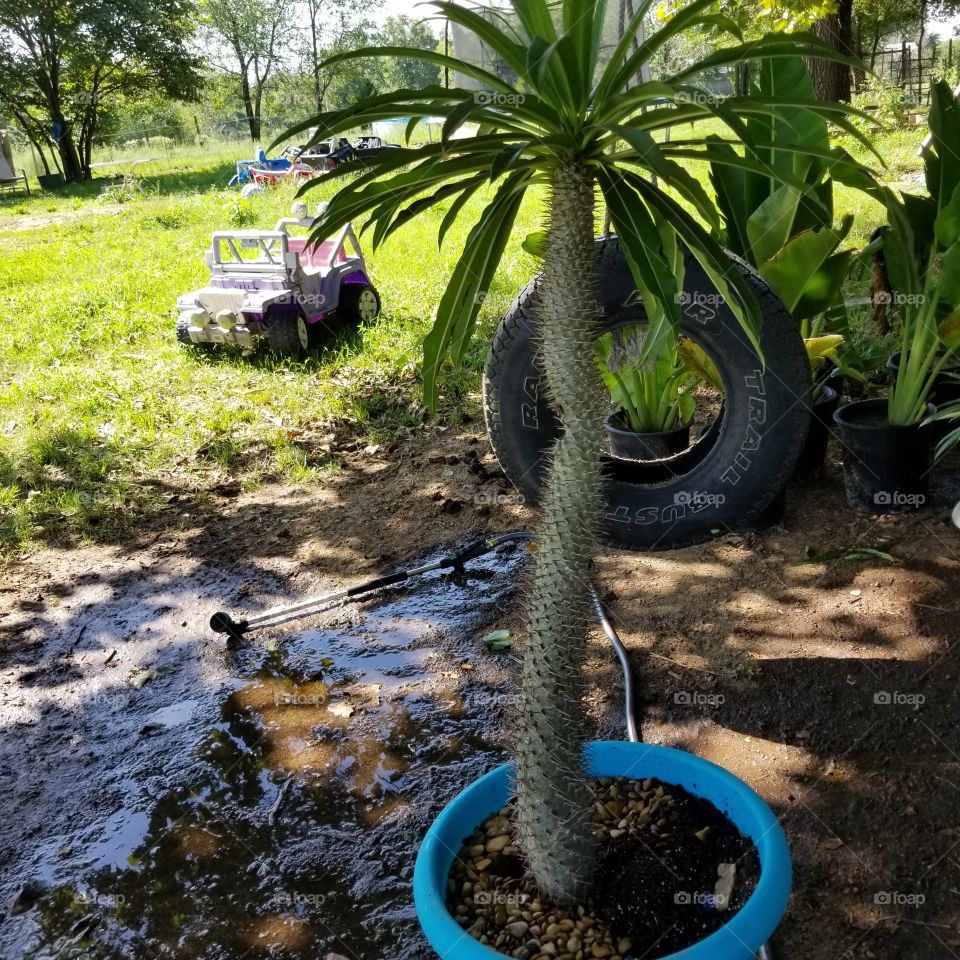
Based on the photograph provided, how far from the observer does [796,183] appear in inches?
51.8

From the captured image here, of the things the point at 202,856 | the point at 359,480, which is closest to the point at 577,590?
the point at 202,856

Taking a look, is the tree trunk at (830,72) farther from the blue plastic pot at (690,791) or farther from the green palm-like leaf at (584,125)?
the blue plastic pot at (690,791)

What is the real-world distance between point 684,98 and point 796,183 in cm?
24

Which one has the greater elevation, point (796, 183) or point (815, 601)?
point (796, 183)

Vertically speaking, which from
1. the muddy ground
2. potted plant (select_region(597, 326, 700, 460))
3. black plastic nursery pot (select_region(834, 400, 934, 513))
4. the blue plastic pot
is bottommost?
the muddy ground

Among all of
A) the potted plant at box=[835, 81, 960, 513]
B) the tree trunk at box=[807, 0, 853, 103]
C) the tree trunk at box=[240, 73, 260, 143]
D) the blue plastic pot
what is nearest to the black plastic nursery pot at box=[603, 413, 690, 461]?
the potted plant at box=[835, 81, 960, 513]

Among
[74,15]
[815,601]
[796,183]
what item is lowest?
[815,601]

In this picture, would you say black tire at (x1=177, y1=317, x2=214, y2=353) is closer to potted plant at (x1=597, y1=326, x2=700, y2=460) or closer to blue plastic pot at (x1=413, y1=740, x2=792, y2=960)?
potted plant at (x1=597, y1=326, x2=700, y2=460)

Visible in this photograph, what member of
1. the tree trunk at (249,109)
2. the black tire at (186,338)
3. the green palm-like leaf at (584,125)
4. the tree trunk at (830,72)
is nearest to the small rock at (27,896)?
the green palm-like leaf at (584,125)

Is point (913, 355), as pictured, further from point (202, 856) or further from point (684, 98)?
point (202, 856)

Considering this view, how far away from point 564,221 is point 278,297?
4.81 meters

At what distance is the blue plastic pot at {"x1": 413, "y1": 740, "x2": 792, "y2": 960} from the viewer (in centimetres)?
145

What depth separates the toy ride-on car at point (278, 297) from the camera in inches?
238

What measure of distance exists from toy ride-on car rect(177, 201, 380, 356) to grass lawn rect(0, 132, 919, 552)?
0.58 ft
